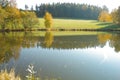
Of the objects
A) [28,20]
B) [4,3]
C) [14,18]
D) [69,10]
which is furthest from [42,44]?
[69,10]

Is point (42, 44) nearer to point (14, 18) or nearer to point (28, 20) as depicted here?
point (14, 18)

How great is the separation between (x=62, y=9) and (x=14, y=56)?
138 m

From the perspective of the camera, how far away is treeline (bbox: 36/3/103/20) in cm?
16290

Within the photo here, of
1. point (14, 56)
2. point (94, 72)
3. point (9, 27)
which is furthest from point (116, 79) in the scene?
point (9, 27)

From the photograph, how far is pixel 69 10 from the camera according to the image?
168 metres

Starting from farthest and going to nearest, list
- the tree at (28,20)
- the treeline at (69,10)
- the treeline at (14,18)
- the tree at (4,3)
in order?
1. the treeline at (69,10)
2. the tree at (4,3)
3. the tree at (28,20)
4. the treeline at (14,18)

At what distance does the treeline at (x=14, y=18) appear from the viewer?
291 feet

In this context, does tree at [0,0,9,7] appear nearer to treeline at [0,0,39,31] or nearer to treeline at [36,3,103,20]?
treeline at [0,0,39,31]

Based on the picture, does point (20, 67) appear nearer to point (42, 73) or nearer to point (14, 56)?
point (42, 73)

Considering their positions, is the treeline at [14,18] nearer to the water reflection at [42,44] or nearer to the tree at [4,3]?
the tree at [4,3]

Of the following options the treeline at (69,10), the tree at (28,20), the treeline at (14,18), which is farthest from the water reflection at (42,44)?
the treeline at (69,10)

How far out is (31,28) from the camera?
95.2 meters

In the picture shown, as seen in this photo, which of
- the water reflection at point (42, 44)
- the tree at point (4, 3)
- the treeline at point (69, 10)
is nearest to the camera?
the water reflection at point (42, 44)

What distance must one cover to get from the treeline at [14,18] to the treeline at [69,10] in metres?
64.9
